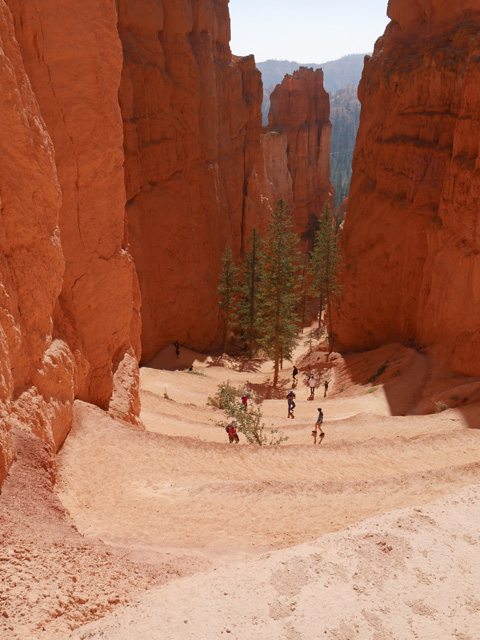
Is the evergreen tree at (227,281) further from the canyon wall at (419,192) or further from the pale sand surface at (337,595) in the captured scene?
the pale sand surface at (337,595)

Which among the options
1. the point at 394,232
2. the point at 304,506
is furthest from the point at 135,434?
the point at 394,232

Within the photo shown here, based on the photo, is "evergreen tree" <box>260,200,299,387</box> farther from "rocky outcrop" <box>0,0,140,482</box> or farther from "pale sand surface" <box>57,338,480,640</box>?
"rocky outcrop" <box>0,0,140,482</box>

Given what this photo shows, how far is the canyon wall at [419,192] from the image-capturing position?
60.1ft

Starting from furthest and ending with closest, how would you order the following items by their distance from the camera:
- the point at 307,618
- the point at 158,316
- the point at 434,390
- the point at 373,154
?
1. the point at 158,316
2. the point at 373,154
3. the point at 434,390
4. the point at 307,618

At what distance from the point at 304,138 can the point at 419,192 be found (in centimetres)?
3908

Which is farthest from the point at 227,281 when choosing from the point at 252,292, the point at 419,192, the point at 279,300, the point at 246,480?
the point at 246,480

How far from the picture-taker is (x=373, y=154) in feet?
81.3

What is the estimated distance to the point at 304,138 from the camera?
57.5 metres

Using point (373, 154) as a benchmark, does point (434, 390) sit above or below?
below

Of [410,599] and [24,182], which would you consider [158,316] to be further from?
[410,599]

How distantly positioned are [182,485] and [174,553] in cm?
253

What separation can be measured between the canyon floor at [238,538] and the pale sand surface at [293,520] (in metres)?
0.02

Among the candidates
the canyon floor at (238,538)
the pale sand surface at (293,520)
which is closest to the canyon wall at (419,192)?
the pale sand surface at (293,520)

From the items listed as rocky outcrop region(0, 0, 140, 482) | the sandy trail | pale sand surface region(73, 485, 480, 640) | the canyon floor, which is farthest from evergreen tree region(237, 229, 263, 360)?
pale sand surface region(73, 485, 480, 640)
